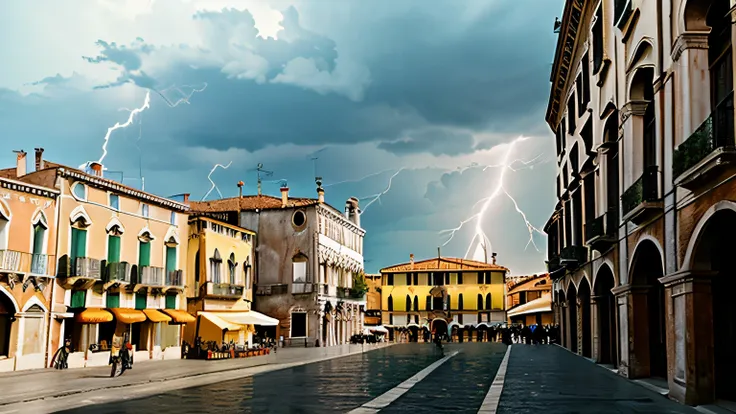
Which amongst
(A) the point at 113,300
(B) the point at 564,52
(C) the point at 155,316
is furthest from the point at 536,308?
(A) the point at 113,300

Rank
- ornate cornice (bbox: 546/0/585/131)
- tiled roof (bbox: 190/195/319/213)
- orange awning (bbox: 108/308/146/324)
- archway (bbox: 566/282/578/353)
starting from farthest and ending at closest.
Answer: tiled roof (bbox: 190/195/319/213)
archway (bbox: 566/282/578/353)
orange awning (bbox: 108/308/146/324)
ornate cornice (bbox: 546/0/585/131)

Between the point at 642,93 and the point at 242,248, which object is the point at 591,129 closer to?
the point at 642,93

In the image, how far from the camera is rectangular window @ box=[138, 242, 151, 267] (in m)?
35.1

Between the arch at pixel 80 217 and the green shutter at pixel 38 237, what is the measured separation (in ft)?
5.06

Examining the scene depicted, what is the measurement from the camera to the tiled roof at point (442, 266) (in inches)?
3629

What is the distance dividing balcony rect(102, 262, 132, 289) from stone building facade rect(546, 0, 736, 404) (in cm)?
1949

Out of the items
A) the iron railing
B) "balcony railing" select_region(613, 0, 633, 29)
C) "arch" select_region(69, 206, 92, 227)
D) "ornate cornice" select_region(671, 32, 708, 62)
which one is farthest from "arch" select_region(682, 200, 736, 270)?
"arch" select_region(69, 206, 92, 227)

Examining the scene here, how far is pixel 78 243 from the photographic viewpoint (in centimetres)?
3120

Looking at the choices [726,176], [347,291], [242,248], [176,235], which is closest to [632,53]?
[726,176]

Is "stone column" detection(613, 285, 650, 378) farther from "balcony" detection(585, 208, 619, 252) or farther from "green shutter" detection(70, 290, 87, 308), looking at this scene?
"green shutter" detection(70, 290, 87, 308)

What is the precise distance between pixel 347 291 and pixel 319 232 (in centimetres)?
918

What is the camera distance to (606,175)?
81.7 ft

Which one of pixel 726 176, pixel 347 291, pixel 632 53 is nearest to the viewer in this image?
pixel 726 176

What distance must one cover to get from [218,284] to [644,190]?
28.4 m
